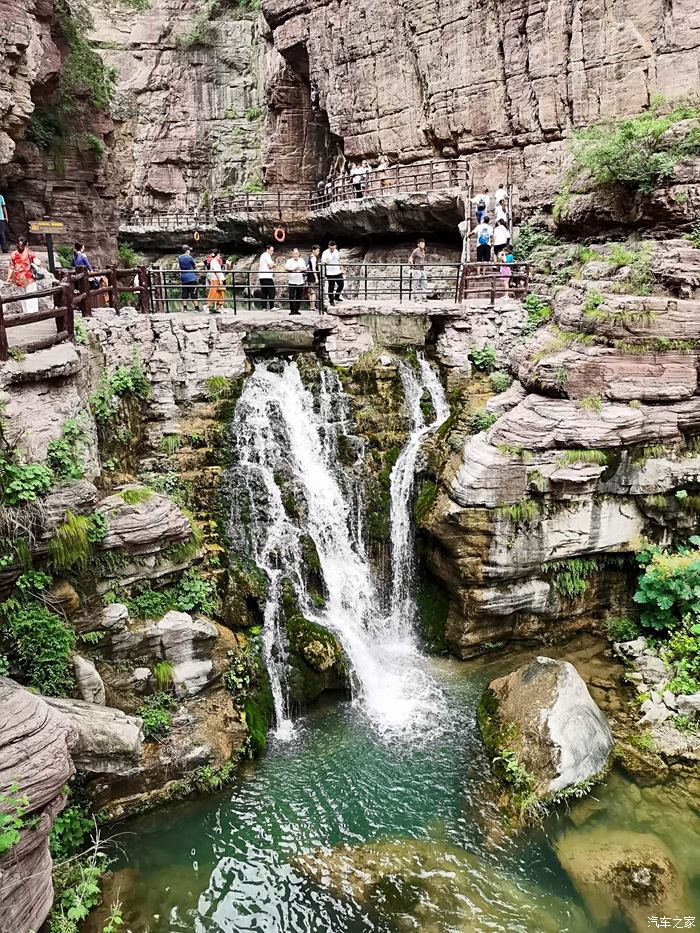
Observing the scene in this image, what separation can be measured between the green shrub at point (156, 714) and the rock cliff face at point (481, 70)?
59.3 feet

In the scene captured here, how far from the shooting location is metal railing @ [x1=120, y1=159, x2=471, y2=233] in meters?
21.7

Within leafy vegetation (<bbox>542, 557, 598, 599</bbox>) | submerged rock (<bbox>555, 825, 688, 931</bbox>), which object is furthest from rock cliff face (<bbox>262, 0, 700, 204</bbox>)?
submerged rock (<bbox>555, 825, 688, 931</bbox>)

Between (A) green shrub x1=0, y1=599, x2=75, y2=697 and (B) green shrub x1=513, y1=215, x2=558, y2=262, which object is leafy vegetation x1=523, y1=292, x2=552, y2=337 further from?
(A) green shrub x1=0, y1=599, x2=75, y2=697

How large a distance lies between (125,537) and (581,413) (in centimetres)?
Answer: 834

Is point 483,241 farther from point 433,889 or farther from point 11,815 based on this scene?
point 11,815

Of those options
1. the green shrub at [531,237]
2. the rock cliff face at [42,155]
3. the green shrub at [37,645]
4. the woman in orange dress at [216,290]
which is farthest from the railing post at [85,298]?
the green shrub at [531,237]

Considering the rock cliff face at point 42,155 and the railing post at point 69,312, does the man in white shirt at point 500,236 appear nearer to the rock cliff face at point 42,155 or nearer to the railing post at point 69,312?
the railing post at point 69,312

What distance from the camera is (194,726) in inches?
370

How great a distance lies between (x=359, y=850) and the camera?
27.1ft

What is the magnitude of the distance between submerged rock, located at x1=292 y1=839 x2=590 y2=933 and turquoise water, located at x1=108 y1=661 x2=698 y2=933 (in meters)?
0.01

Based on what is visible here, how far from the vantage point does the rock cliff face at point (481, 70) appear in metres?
17.3

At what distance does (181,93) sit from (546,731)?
32552 millimetres

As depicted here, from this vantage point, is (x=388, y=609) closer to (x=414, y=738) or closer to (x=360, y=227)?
(x=414, y=738)

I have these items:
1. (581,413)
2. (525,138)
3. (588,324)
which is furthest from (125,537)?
(525,138)
